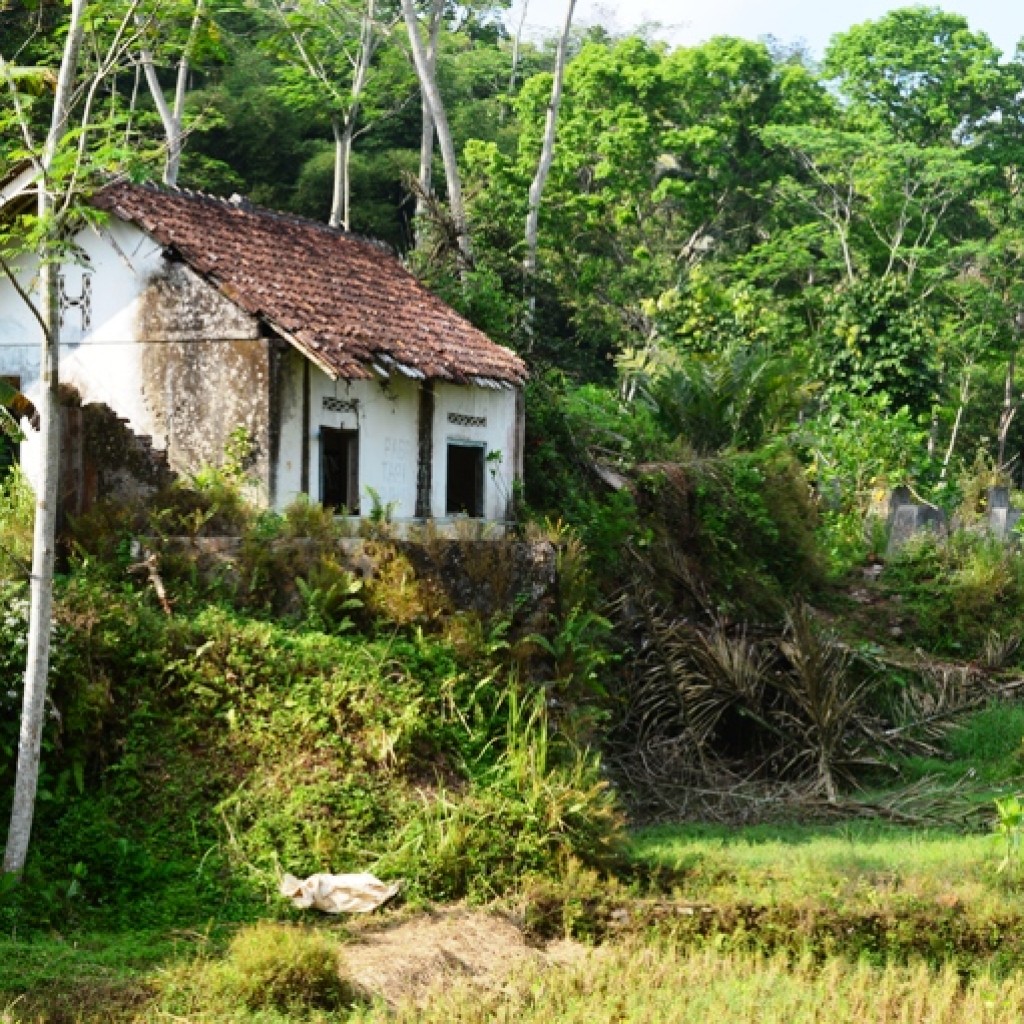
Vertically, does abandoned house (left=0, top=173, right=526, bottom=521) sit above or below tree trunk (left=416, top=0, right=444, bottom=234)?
below

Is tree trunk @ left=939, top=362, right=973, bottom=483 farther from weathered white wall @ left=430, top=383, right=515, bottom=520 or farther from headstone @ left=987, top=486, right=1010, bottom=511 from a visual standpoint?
weathered white wall @ left=430, top=383, right=515, bottom=520

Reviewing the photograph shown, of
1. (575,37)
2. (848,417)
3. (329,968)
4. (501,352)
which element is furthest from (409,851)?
(575,37)

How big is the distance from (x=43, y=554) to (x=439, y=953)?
333 cm

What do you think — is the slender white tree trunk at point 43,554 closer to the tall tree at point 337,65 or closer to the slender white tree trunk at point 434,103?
the slender white tree trunk at point 434,103

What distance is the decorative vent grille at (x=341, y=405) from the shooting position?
17.4m

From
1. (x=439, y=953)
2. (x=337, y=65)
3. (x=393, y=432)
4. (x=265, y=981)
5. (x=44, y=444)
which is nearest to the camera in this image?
(x=265, y=981)

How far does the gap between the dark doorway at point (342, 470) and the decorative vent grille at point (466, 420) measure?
170 centimetres

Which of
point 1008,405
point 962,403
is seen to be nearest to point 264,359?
point 962,403

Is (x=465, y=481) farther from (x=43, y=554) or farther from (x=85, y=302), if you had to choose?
(x=43, y=554)

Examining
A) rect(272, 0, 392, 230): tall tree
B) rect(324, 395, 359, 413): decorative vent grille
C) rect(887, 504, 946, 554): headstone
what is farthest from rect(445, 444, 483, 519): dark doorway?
rect(272, 0, 392, 230): tall tree

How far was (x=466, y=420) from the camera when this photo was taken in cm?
1945

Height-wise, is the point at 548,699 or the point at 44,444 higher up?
the point at 44,444

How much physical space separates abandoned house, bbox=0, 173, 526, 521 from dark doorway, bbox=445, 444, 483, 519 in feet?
0.07

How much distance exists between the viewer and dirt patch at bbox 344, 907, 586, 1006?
9.84m
